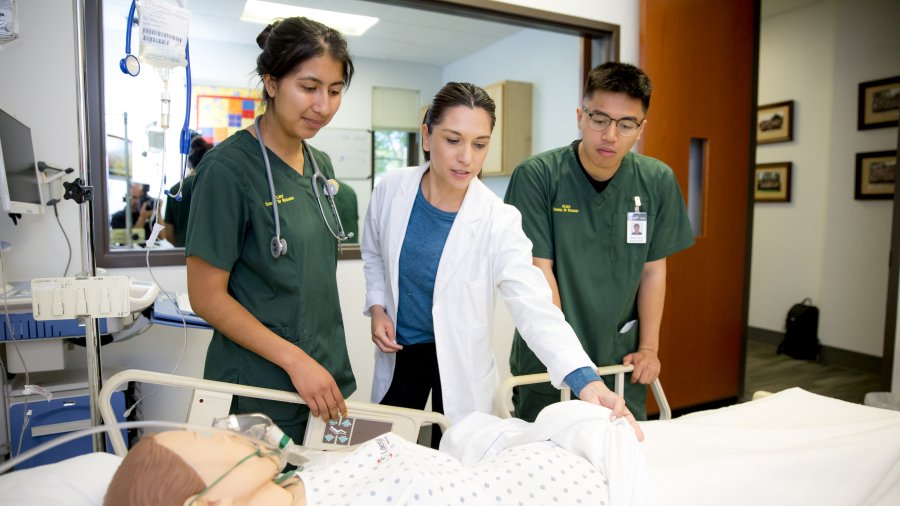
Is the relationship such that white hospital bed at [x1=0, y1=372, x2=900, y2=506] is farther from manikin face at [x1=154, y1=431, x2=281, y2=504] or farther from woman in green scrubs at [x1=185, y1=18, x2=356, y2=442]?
manikin face at [x1=154, y1=431, x2=281, y2=504]

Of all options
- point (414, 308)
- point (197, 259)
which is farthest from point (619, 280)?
point (197, 259)

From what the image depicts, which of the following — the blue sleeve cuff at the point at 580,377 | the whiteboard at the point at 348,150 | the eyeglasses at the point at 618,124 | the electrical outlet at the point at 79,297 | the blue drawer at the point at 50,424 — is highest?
the whiteboard at the point at 348,150

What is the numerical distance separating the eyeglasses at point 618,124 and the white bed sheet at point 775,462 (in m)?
0.77

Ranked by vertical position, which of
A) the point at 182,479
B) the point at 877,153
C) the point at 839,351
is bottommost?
the point at 839,351

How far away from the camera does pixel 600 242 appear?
1.76m

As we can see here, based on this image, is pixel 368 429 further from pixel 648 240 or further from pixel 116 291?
pixel 648 240

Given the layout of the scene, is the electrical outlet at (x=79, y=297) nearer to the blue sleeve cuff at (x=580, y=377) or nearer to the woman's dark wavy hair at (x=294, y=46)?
the woman's dark wavy hair at (x=294, y=46)

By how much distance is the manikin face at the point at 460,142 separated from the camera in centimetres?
140

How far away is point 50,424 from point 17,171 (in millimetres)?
784

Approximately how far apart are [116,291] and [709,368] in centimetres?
303

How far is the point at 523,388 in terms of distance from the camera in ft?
6.02

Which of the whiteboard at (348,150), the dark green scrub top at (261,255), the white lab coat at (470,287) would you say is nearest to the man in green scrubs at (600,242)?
the white lab coat at (470,287)

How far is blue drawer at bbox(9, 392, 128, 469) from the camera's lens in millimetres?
1752

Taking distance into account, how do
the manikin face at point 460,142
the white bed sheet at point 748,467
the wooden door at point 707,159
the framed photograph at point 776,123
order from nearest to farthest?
the white bed sheet at point 748,467 < the manikin face at point 460,142 < the wooden door at point 707,159 < the framed photograph at point 776,123
